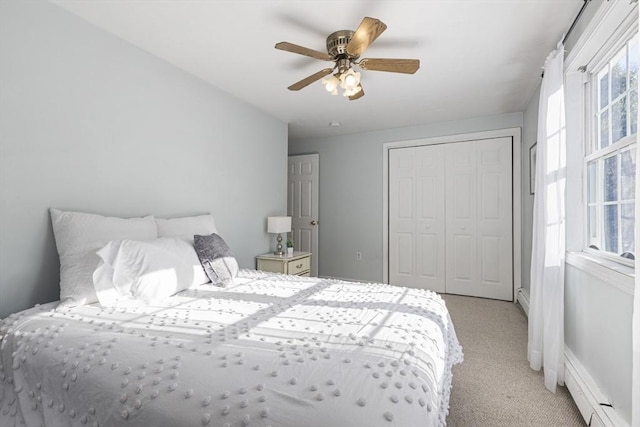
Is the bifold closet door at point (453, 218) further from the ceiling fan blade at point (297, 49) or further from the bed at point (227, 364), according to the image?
the ceiling fan blade at point (297, 49)

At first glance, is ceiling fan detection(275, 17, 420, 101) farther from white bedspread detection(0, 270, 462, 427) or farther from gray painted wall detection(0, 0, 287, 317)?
white bedspread detection(0, 270, 462, 427)

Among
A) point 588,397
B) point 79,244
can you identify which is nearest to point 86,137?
point 79,244

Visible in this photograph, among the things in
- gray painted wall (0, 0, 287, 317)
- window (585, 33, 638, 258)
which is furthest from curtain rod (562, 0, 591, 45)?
gray painted wall (0, 0, 287, 317)

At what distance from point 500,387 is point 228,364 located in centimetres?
193

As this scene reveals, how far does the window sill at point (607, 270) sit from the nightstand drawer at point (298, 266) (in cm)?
258

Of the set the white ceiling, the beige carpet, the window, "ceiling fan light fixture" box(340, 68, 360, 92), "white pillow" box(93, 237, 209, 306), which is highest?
the white ceiling

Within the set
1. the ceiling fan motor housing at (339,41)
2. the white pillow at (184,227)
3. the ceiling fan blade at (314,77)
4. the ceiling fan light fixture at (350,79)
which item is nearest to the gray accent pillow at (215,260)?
the white pillow at (184,227)

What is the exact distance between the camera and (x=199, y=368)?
107 cm

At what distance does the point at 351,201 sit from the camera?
5090 millimetres

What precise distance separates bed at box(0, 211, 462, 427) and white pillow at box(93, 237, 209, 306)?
10 centimetres

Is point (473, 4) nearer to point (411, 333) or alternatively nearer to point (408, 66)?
point (408, 66)

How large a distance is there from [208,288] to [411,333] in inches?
56.3

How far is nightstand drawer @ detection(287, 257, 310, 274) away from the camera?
3633 millimetres

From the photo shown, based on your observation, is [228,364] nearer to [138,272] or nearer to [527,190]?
[138,272]
